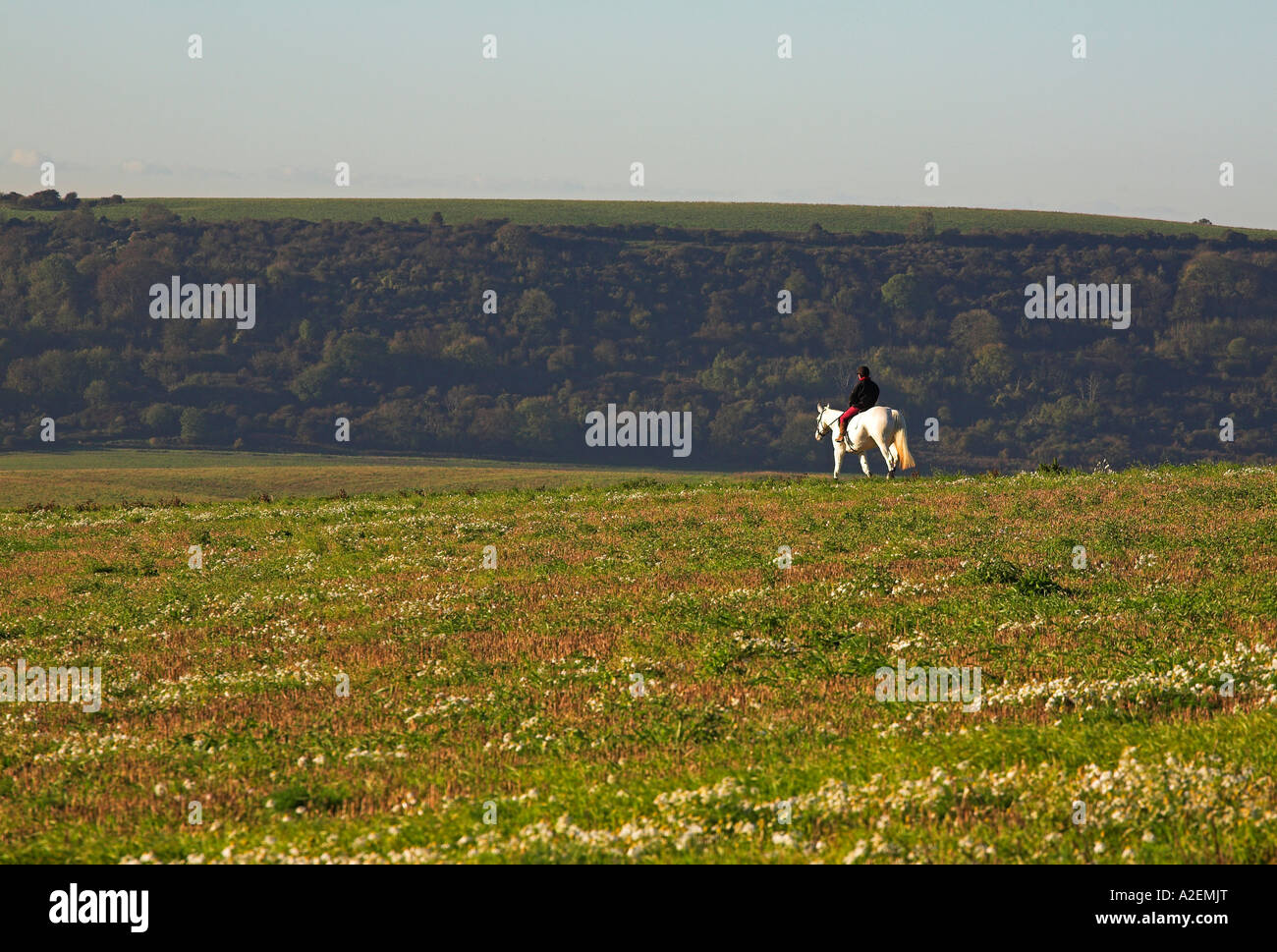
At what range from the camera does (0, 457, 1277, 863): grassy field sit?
31.1 ft

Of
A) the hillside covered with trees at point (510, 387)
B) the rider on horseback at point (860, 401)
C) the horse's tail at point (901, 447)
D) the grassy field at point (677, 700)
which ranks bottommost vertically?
the grassy field at point (677, 700)

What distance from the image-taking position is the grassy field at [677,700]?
31.1 ft

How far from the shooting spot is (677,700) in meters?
13.9

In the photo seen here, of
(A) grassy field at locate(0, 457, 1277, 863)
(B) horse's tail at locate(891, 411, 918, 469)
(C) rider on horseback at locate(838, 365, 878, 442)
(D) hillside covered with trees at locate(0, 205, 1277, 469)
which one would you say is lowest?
(A) grassy field at locate(0, 457, 1277, 863)

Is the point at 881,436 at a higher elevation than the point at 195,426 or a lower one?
lower

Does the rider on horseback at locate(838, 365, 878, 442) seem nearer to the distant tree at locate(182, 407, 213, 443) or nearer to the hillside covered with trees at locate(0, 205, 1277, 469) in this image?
the hillside covered with trees at locate(0, 205, 1277, 469)

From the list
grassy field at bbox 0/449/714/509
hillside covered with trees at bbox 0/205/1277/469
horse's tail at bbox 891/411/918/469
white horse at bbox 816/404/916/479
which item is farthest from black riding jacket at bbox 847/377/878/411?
hillside covered with trees at bbox 0/205/1277/469

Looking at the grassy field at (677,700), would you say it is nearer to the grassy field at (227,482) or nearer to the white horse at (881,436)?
the white horse at (881,436)

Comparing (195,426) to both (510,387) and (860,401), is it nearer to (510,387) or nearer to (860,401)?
(510,387)

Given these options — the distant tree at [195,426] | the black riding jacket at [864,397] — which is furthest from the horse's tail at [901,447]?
the distant tree at [195,426]

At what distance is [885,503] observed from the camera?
31.8 m

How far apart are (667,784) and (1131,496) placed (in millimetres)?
22291

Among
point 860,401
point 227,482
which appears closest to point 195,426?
point 227,482
